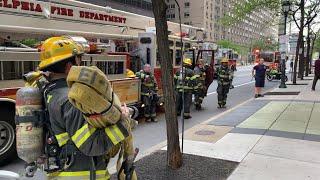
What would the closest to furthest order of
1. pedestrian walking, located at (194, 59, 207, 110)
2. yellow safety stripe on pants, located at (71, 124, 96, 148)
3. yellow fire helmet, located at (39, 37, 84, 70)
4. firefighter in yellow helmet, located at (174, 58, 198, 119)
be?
yellow safety stripe on pants, located at (71, 124, 96, 148) → yellow fire helmet, located at (39, 37, 84, 70) → firefighter in yellow helmet, located at (174, 58, 198, 119) → pedestrian walking, located at (194, 59, 207, 110)

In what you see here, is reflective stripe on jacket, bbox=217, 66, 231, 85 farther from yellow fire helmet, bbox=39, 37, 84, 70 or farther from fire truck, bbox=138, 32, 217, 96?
yellow fire helmet, bbox=39, 37, 84, 70

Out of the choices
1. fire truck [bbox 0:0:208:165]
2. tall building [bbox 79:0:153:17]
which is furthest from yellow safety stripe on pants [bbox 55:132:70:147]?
tall building [bbox 79:0:153:17]

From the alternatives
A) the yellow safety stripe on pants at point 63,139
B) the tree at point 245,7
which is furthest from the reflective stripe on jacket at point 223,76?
the yellow safety stripe on pants at point 63,139

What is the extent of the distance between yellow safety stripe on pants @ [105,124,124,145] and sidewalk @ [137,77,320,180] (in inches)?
126

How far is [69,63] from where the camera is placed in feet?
9.40

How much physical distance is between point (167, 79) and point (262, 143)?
2.80 metres

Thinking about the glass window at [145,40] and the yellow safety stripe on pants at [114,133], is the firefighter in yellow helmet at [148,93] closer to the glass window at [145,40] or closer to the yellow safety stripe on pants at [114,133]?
the glass window at [145,40]

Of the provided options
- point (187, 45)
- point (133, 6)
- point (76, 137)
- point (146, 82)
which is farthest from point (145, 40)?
point (133, 6)

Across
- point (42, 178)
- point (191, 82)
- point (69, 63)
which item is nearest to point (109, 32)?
point (191, 82)

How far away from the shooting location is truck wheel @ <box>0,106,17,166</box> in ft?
22.3

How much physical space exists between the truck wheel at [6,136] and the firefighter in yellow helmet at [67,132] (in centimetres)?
435

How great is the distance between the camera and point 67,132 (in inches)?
102

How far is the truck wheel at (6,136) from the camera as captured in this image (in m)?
6.81

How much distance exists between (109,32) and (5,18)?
143 inches
